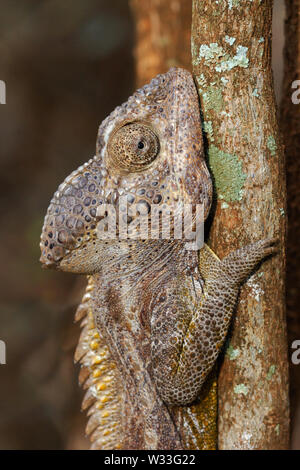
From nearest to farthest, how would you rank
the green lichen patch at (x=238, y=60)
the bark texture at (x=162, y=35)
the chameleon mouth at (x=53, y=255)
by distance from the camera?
1. the green lichen patch at (x=238, y=60)
2. the chameleon mouth at (x=53, y=255)
3. the bark texture at (x=162, y=35)

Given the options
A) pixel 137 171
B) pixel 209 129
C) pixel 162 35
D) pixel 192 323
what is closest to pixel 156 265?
pixel 192 323

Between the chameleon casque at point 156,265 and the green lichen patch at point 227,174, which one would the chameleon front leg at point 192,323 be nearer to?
the chameleon casque at point 156,265

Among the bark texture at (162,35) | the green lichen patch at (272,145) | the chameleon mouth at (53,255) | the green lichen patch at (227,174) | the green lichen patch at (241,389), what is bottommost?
the green lichen patch at (241,389)

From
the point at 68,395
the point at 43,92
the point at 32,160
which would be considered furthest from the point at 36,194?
the point at 68,395

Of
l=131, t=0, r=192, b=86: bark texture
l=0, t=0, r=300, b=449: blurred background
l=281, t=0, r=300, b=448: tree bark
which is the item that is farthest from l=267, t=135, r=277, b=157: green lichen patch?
l=0, t=0, r=300, b=449: blurred background

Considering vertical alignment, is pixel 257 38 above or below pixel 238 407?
above

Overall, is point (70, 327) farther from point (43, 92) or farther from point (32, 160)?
point (43, 92)

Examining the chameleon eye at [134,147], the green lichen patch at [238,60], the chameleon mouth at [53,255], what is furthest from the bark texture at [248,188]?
the chameleon mouth at [53,255]
